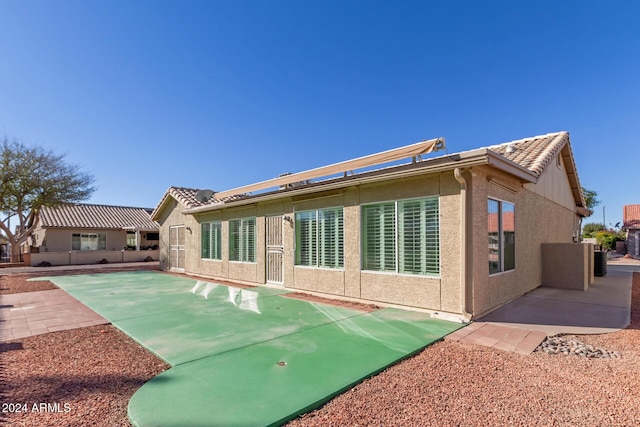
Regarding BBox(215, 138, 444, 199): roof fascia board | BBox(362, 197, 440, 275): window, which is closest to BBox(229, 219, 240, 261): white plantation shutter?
BBox(215, 138, 444, 199): roof fascia board

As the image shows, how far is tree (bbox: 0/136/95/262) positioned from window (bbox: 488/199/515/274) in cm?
2899

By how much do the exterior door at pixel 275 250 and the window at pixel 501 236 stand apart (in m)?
6.16

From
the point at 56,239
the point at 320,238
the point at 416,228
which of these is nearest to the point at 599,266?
the point at 416,228

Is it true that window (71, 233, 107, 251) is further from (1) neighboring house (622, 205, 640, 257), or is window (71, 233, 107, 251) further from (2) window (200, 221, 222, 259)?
(1) neighboring house (622, 205, 640, 257)

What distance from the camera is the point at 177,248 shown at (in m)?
17.1

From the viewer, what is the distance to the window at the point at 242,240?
11.9 meters

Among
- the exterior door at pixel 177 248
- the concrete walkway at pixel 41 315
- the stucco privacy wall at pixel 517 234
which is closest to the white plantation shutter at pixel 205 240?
the exterior door at pixel 177 248

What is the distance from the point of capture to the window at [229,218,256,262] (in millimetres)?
11891

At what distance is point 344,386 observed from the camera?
345 cm

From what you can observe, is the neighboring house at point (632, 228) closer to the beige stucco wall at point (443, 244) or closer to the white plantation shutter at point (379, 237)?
the beige stucco wall at point (443, 244)

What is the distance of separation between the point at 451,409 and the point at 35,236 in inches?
1613

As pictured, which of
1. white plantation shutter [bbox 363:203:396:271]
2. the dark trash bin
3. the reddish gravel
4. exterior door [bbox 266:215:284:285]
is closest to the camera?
the reddish gravel

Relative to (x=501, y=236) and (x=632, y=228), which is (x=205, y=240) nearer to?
(x=501, y=236)

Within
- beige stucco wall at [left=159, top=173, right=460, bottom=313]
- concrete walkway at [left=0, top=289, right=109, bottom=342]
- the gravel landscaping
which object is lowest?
concrete walkway at [left=0, top=289, right=109, bottom=342]
